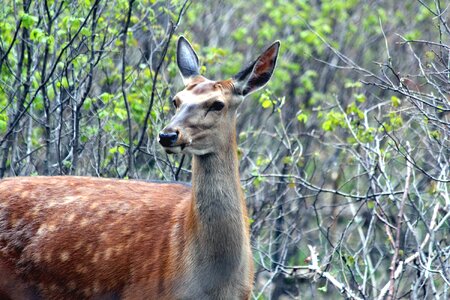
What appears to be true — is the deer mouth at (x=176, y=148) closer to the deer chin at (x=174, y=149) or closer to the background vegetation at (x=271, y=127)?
the deer chin at (x=174, y=149)

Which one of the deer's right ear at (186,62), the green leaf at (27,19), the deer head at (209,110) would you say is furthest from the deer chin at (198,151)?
the green leaf at (27,19)

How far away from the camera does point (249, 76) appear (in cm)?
816

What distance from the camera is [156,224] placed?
8125 millimetres

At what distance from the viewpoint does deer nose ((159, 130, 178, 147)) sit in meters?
7.37

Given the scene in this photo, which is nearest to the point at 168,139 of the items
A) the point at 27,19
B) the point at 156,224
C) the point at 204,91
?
the point at 204,91

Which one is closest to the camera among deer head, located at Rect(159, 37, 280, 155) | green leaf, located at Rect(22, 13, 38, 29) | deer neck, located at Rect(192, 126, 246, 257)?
deer head, located at Rect(159, 37, 280, 155)

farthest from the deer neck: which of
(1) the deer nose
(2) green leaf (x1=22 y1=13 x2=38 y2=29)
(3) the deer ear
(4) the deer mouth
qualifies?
(2) green leaf (x1=22 y1=13 x2=38 y2=29)

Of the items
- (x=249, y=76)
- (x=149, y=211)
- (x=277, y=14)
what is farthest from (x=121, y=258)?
(x=277, y=14)

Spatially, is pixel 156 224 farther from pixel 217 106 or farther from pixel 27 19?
pixel 27 19

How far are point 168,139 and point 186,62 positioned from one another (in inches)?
53.9

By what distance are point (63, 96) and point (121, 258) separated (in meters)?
3.06

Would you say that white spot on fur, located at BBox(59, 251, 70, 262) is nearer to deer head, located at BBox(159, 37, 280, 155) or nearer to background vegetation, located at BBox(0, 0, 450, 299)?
deer head, located at BBox(159, 37, 280, 155)

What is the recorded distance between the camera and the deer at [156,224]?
7695 millimetres

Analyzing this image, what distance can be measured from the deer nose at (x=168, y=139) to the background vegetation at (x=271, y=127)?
5.45 feet
